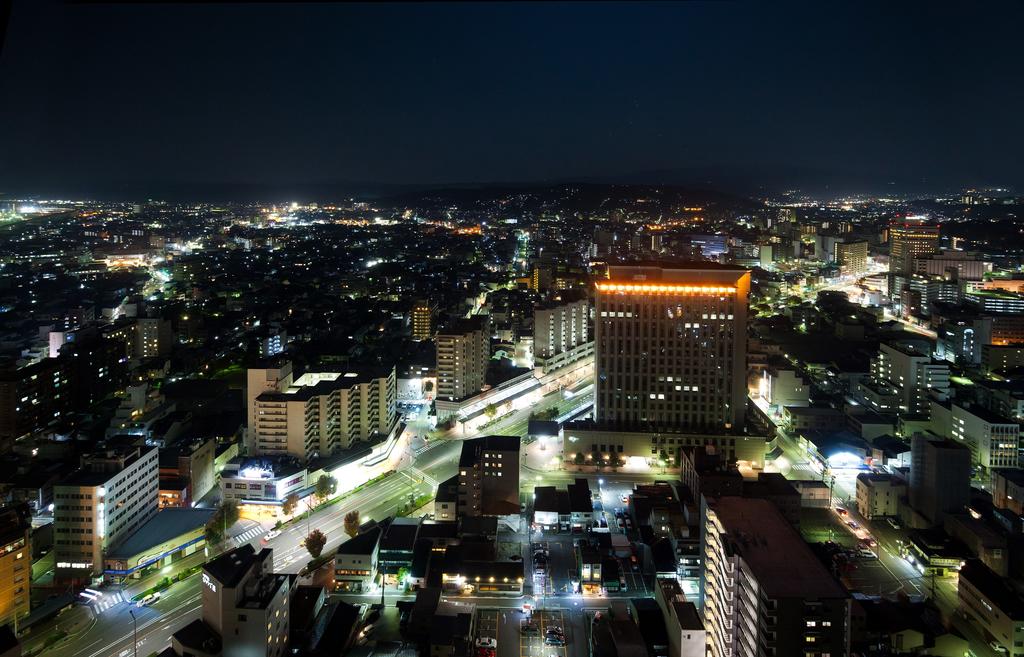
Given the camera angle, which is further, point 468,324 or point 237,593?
point 468,324

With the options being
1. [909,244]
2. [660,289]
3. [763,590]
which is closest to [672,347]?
[660,289]

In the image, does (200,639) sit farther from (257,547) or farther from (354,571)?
(257,547)

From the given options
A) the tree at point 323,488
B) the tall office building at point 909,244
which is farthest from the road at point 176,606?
the tall office building at point 909,244

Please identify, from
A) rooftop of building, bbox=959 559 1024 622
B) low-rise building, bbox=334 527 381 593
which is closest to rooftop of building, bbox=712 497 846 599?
rooftop of building, bbox=959 559 1024 622

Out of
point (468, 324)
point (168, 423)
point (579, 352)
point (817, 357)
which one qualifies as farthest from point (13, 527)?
point (817, 357)

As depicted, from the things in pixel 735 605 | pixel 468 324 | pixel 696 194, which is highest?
pixel 696 194

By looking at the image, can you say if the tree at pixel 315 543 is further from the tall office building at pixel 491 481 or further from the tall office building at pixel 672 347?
the tall office building at pixel 672 347

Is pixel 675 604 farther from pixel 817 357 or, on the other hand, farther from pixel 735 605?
pixel 817 357
